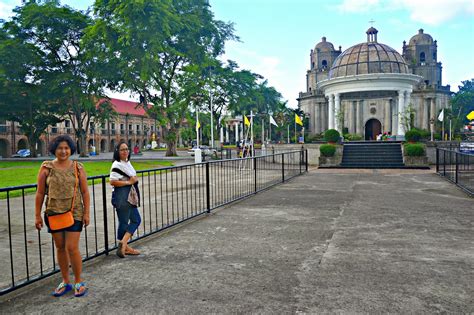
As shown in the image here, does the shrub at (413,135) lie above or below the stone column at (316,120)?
below

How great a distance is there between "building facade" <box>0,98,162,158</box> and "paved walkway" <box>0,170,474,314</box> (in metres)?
45.2

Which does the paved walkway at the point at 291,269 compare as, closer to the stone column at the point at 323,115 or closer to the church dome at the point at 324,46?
the stone column at the point at 323,115

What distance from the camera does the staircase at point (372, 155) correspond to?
2430cm

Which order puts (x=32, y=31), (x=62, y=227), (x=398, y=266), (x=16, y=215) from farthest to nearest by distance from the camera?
(x=32, y=31) < (x=16, y=215) < (x=398, y=266) < (x=62, y=227)

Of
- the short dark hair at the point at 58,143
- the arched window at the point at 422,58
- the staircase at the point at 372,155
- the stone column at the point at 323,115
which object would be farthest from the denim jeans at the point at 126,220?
the arched window at the point at 422,58

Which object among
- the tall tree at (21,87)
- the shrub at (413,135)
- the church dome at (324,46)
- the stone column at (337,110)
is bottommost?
the shrub at (413,135)

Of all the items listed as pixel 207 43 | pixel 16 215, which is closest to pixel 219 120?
pixel 207 43

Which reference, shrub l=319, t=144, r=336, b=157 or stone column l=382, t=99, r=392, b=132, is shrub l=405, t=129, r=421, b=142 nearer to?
shrub l=319, t=144, r=336, b=157

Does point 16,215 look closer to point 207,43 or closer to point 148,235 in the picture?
point 148,235

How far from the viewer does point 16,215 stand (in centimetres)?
848

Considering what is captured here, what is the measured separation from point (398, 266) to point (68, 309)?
381 cm

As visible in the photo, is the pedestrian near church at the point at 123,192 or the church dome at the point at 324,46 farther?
the church dome at the point at 324,46

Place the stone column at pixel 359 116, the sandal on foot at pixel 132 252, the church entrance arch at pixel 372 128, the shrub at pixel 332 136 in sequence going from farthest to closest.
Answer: the church entrance arch at pixel 372 128 < the stone column at pixel 359 116 < the shrub at pixel 332 136 < the sandal on foot at pixel 132 252

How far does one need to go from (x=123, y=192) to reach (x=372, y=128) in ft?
177
